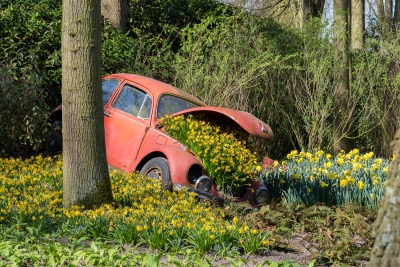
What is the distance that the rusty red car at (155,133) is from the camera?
7895 millimetres

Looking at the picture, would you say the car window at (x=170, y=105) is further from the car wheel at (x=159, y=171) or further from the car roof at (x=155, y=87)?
the car wheel at (x=159, y=171)

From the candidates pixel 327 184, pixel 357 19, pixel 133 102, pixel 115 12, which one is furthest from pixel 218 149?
pixel 357 19

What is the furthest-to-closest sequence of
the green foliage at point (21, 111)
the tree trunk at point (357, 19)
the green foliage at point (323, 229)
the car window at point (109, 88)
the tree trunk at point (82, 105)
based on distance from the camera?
the tree trunk at point (357, 19)
the green foliage at point (21, 111)
the car window at point (109, 88)
the tree trunk at point (82, 105)
the green foliage at point (323, 229)

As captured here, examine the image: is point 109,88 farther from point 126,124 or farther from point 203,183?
point 203,183

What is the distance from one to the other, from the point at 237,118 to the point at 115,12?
542 cm

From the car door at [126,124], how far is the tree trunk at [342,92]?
4701 mm

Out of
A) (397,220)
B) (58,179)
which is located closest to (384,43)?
(58,179)

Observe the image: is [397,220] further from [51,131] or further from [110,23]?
[110,23]

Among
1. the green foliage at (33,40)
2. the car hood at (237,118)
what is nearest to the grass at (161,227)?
the car hood at (237,118)

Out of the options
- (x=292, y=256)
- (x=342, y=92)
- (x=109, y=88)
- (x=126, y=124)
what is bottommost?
(x=292, y=256)

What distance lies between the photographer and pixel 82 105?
6.83m

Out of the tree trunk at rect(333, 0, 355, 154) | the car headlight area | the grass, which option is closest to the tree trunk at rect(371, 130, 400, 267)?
the grass

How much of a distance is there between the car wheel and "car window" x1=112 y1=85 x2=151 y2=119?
2.69 feet

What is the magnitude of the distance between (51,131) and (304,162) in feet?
12.3
